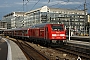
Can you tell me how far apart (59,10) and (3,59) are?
335 feet

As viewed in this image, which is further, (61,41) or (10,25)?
(10,25)

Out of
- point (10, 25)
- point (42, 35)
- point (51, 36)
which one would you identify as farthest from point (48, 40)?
point (10, 25)

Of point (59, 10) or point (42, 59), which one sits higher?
point (59, 10)

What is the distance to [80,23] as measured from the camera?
317ft

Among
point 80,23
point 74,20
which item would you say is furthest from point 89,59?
point 80,23

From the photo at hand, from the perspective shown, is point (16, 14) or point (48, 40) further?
point (16, 14)

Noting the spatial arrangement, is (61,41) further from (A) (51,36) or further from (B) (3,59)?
(B) (3,59)

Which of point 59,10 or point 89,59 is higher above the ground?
point 59,10

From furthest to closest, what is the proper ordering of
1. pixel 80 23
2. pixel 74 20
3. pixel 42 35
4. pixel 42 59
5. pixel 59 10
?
1. pixel 59 10
2. pixel 80 23
3. pixel 74 20
4. pixel 42 35
5. pixel 42 59

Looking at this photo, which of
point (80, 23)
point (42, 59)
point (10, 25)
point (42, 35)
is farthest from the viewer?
point (10, 25)

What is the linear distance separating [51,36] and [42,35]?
4122 mm

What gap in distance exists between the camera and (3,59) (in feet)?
50.3

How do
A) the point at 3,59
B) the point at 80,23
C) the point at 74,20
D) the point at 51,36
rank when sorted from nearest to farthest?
the point at 3,59 < the point at 51,36 < the point at 74,20 < the point at 80,23

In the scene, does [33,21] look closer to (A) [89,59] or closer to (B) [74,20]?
(B) [74,20]
